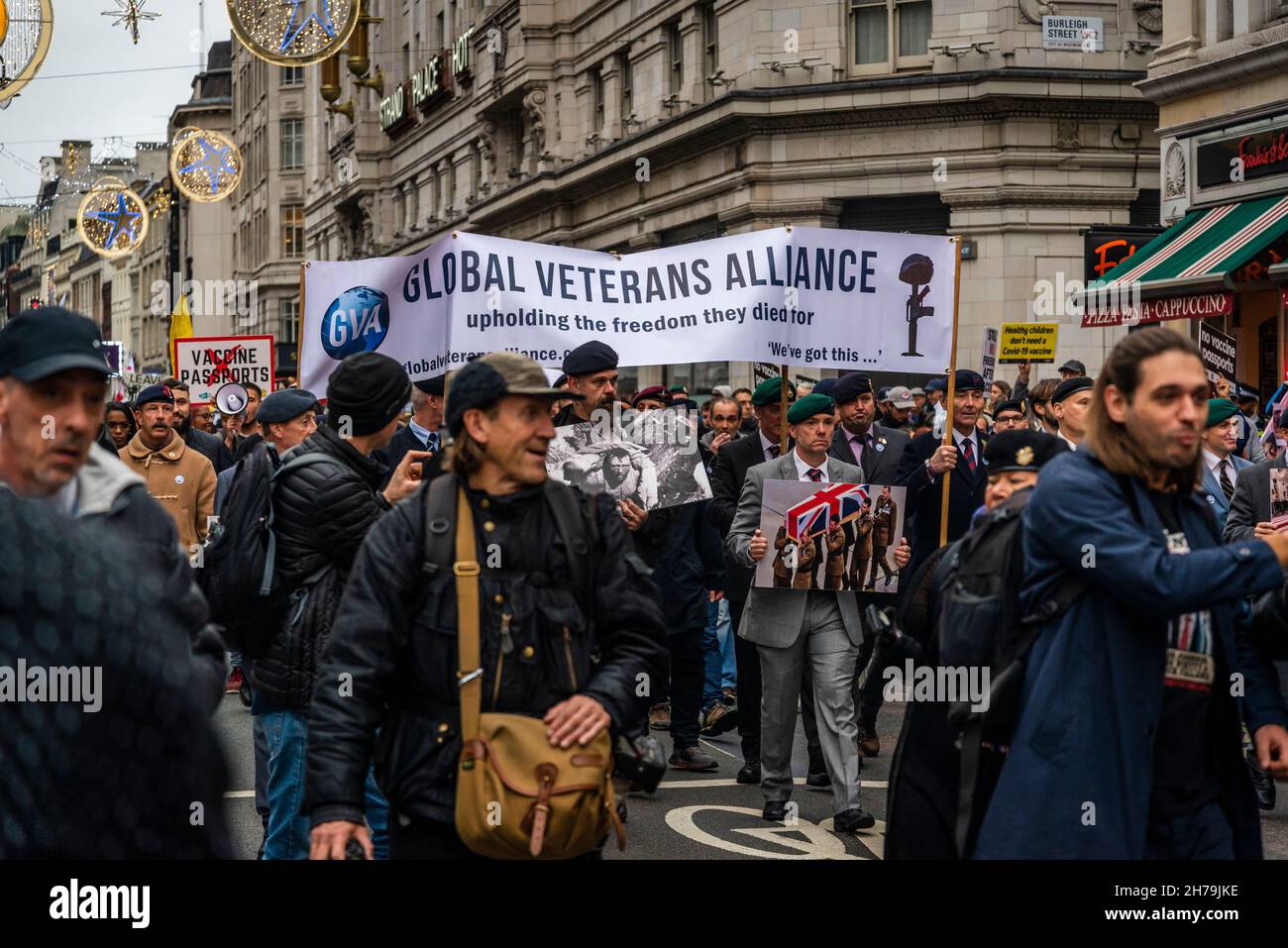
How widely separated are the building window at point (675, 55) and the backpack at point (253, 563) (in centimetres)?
2925

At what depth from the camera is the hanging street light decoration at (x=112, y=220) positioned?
2647 centimetres

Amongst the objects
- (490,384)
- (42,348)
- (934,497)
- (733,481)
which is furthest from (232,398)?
(42,348)

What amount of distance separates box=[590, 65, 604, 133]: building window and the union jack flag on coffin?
31.4 m

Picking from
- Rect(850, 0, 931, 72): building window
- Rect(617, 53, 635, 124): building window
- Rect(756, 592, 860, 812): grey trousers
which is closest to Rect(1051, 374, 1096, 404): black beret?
Rect(756, 592, 860, 812): grey trousers

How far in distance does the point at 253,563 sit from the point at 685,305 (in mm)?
4668

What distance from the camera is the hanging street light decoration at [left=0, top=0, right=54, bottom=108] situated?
10.1 meters

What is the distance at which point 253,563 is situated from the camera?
5637mm

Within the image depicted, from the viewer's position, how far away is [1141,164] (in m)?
28.7

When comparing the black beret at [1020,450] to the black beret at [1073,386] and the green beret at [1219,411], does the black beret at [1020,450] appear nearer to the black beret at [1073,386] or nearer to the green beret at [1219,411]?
the black beret at [1073,386]

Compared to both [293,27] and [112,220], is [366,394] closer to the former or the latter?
[293,27]
